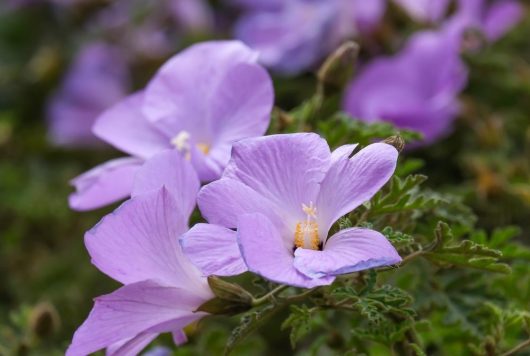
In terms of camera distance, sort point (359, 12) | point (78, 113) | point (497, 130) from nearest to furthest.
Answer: point (497, 130) → point (359, 12) → point (78, 113)

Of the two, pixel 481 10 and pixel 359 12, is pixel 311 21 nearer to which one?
A: pixel 359 12

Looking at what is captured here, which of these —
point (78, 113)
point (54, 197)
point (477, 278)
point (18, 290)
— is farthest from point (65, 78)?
point (477, 278)

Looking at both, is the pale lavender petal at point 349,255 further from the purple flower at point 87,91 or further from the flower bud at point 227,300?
the purple flower at point 87,91

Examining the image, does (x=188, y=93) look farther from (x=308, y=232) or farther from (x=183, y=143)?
(x=308, y=232)

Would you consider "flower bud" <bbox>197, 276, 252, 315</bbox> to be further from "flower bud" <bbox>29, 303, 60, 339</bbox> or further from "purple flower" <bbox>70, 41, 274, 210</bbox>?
"flower bud" <bbox>29, 303, 60, 339</bbox>

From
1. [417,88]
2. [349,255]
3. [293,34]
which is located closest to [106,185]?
[349,255]

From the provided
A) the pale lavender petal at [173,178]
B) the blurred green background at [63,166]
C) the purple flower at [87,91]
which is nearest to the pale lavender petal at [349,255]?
the pale lavender petal at [173,178]

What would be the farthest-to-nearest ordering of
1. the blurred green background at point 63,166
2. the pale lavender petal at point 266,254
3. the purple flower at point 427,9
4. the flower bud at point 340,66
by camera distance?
1. the purple flower at point 427,9
2. the blurred green background at point 63,166
3. the flower bud at point 340,66
4. the pale lavender petal at point 266,254

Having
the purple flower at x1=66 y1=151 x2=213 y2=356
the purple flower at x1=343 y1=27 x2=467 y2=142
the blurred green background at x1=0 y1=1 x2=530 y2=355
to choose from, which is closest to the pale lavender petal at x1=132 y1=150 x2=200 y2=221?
the purple flower at x1=66 y1=151 x2=213 y2=356
